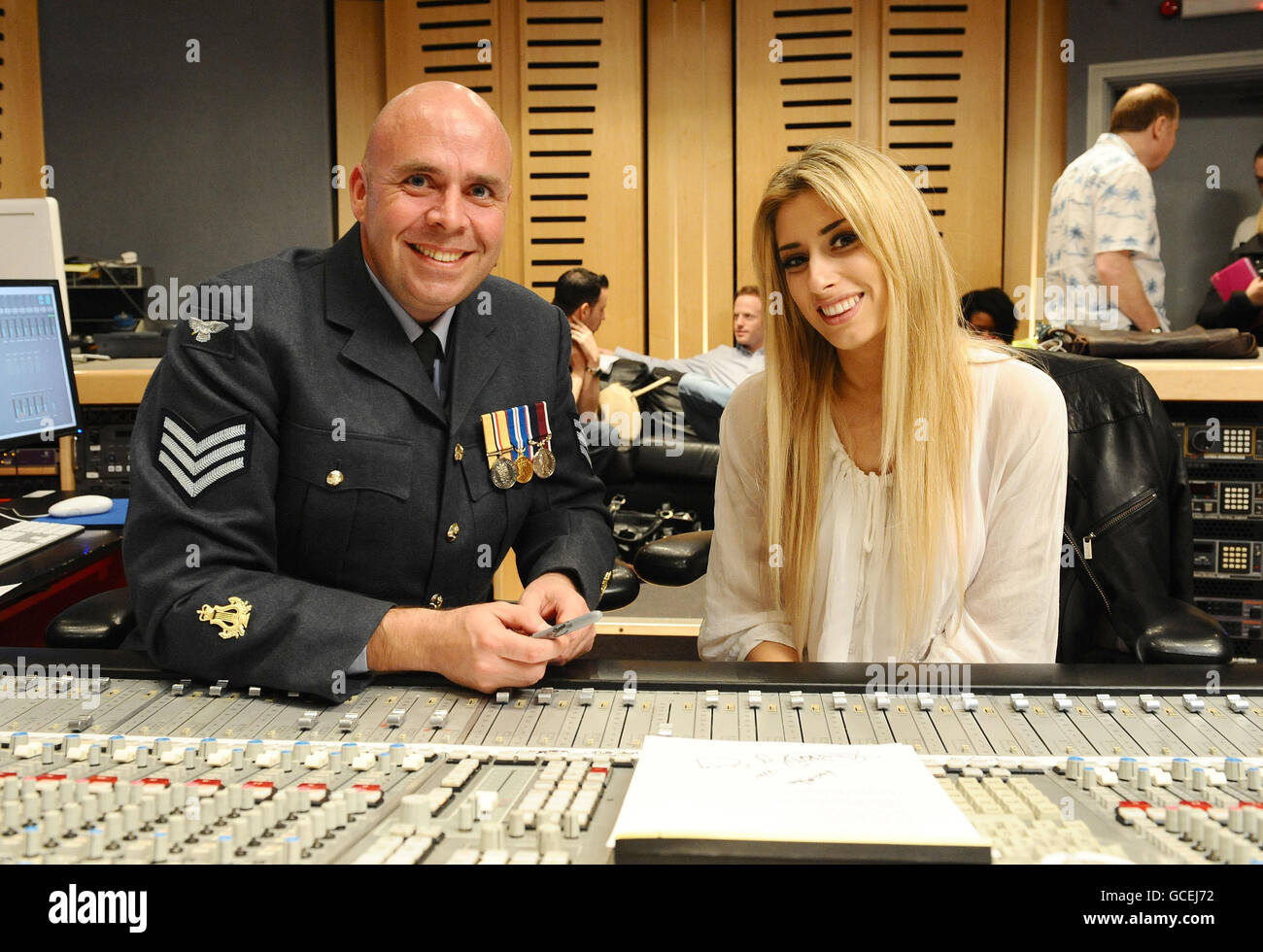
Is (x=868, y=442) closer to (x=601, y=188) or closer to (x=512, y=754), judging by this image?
(x=512, y=754)

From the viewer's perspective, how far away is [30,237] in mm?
2947

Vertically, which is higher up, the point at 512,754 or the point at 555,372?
the point at 555,372

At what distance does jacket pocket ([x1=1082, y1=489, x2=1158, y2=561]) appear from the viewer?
167 centimetres

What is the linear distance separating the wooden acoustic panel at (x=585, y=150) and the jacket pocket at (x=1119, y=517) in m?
4.53

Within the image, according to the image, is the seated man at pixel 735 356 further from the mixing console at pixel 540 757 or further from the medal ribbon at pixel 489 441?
the mixing console at pixel 540 757

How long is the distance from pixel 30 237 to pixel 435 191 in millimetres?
2134

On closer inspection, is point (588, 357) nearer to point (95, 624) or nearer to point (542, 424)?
point (542, 424)

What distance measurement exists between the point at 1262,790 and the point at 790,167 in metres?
1.04

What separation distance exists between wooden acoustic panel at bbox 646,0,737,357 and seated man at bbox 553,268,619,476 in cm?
98

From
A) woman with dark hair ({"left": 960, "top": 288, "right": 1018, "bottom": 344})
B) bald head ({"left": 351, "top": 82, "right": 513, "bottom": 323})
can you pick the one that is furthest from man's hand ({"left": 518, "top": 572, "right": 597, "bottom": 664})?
woman with dark hair ({"left": 960, "top": 288, "right": 1018, "bottom": 344})

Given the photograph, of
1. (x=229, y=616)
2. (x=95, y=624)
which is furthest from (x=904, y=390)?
(x=95, y=624)

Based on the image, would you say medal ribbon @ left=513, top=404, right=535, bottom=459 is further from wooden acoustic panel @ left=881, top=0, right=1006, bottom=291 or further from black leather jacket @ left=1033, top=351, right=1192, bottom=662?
wooden acoustic panel @ left=881, top=0, right=1006, bottom=291

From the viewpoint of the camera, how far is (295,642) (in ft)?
3.69
